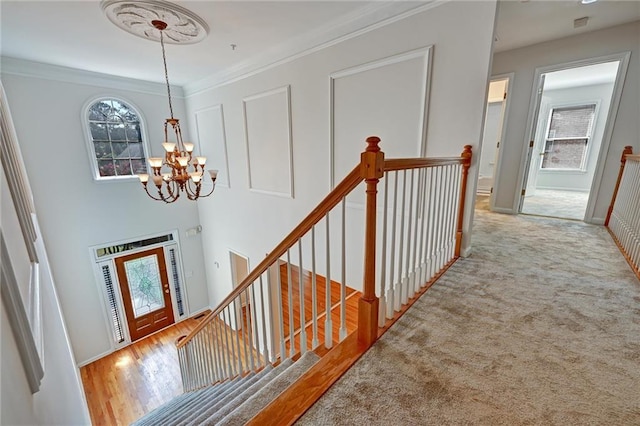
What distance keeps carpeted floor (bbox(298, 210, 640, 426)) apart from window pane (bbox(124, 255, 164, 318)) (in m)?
5.63

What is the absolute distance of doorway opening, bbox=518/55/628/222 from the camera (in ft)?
15.8

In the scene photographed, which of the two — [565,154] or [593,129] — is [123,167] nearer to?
[565,154]

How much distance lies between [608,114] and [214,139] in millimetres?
5954

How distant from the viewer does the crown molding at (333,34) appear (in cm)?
242

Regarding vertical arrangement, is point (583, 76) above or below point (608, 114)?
above

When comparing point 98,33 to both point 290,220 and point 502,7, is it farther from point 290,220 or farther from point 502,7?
point 502,7

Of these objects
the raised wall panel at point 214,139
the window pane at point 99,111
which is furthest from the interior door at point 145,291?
the window pane at point 99,111

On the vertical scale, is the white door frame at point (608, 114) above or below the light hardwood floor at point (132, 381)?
above

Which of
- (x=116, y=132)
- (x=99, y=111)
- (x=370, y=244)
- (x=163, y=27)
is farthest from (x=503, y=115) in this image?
(x=99, y=111)

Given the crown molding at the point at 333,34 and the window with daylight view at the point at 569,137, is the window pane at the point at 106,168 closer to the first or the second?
the crown molding at the point at 333,34

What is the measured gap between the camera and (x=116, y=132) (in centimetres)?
485

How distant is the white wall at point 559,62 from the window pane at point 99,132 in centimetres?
661

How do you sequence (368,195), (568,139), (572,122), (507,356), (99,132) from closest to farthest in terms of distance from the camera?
(368,195) → (507,356) → (99,132) → (572,122) → (568,139)

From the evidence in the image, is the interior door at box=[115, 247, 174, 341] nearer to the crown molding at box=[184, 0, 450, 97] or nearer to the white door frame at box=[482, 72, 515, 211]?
the crown molding at box=[184, 0, 450, 97]
